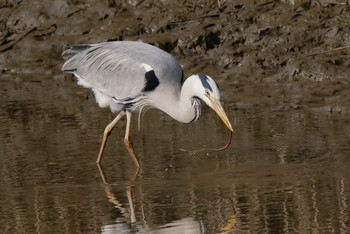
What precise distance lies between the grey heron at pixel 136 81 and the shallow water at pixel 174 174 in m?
0.39

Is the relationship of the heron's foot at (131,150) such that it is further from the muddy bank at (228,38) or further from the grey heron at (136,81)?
the muddy bank at (228,38)

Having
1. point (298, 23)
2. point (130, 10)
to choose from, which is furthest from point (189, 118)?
point (130, 10)

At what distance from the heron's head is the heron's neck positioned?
137 mm

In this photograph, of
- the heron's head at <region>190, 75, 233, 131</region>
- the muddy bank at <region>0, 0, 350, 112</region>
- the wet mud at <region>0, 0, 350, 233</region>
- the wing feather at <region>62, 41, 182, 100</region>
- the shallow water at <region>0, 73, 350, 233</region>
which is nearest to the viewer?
the shallow water at <region>0, 73, 350, 233</region>

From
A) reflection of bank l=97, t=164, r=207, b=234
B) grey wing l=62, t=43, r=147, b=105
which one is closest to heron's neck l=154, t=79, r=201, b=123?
grey wing l=62, t=43, r=147, b=105

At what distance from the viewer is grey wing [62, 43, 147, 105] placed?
8898mm

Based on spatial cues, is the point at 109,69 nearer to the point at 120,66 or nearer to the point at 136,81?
Answer: the point at 120,66

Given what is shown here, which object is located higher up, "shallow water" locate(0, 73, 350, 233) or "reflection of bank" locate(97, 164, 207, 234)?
"shallow water" locate(0, 73, 350, 233)

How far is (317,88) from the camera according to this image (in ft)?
35.7

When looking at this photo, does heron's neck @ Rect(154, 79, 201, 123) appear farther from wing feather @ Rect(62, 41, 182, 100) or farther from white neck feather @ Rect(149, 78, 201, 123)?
wing feather @ Rect(62, 41, 182, 100)

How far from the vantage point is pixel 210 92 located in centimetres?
782

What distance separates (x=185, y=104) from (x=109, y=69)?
122cm

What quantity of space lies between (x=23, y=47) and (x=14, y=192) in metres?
6.32

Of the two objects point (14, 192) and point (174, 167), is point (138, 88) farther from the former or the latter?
point (14, 192)
